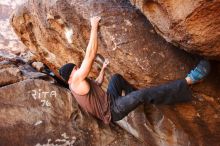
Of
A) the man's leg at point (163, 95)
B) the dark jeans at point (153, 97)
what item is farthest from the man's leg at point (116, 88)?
the man's leg at point (163, 95)

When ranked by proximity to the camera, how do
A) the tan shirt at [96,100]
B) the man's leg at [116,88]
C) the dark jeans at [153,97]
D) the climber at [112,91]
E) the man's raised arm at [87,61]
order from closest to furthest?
1. the man's raised arm at [87,61]
2. the climber at [112,91]
3. the dark jeans at [153,97]
4. the tan shirt at [96,100]
5. the man's leg at [116,88]

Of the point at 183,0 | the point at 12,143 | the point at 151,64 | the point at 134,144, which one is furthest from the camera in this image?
the point at 134,144

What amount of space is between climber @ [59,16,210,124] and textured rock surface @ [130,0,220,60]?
566mm

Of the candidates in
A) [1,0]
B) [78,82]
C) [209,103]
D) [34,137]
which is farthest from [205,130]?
[1,0]

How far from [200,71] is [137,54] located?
41.2 inches

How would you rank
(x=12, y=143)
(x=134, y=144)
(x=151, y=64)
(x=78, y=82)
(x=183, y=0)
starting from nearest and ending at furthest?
1. (x=183, y=0)
2. (x=78, y=82)
3. (x=151, y=64)
4. (x=12, y=143)
5. (x=134, y=144)

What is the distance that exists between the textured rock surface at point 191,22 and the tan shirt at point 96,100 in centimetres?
140

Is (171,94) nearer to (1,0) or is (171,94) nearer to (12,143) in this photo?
(12,143)

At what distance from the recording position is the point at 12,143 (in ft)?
21.7

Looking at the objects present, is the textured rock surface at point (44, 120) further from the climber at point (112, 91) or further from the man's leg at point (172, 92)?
the man's leg at point (172, 92)

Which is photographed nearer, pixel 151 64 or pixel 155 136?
pixel 151 64

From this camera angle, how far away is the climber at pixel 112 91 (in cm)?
482

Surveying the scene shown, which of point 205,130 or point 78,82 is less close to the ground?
point 78,82

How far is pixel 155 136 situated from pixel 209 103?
1.86 m
